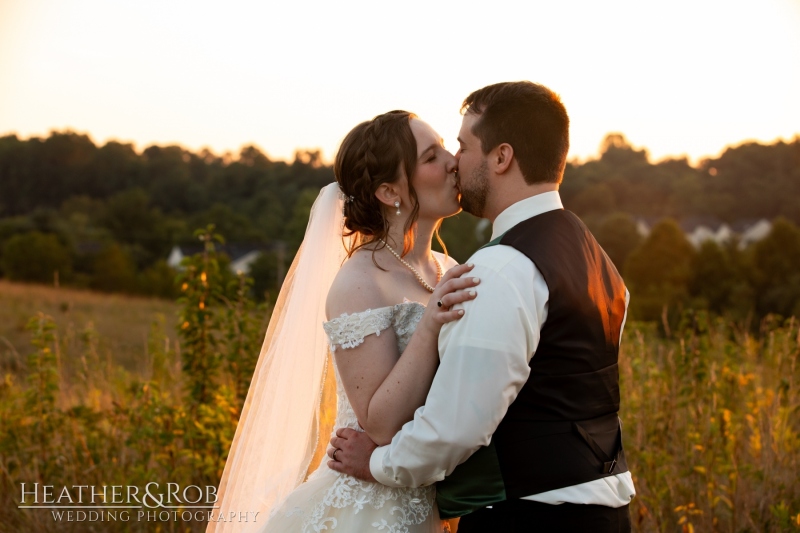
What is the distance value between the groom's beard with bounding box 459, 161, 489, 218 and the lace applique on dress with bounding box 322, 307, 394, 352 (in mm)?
556

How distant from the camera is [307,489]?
321cm

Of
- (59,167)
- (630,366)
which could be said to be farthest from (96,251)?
(630,366)

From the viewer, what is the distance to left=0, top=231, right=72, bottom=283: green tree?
41656 millimetres

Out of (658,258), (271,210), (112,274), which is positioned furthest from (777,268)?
(112,274)

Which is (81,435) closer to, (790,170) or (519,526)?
(519,526)

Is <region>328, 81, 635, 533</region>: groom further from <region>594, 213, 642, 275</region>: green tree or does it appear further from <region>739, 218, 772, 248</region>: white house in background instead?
<region>739, 218, 772, 248</region>: white house in background

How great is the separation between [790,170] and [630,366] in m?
49.4

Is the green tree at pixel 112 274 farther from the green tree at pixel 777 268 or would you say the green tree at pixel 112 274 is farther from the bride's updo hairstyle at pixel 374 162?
the bride's updo hairstyle at pixel 374 162

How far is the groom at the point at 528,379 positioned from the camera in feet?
8.05

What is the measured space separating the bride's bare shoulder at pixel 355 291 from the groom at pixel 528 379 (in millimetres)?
605

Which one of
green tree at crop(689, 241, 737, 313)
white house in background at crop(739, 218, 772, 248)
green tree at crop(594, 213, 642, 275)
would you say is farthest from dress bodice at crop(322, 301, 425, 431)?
white house in background at crop(739, 218, 772, 248)

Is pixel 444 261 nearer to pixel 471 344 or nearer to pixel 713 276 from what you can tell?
pixel 471 344

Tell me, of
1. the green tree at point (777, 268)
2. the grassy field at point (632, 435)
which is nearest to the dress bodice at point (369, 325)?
the grassy field at point (632, 435)

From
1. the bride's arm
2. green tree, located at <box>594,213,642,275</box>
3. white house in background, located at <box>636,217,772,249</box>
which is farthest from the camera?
white house in background, located at <box>636,217,772,249</box>
